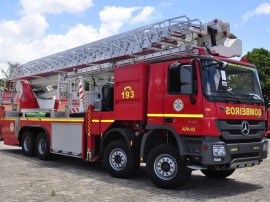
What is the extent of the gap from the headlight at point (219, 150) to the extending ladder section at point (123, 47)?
2.51 m

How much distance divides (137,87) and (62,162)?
4.49m

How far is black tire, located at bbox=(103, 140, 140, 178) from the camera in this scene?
27.4ft

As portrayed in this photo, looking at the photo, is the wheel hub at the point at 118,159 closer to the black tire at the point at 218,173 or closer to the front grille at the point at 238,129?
the black tire at the point at 218,173

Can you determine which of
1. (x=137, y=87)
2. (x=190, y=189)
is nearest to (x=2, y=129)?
(x=137, y=87)

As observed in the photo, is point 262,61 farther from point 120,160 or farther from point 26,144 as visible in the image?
point 120,160

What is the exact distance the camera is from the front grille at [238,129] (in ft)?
23.0

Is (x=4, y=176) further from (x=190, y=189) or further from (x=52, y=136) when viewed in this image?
(x=190, y=189)

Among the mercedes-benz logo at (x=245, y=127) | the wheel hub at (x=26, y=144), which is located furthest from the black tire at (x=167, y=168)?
the wheel hub at (x=26, y=144)

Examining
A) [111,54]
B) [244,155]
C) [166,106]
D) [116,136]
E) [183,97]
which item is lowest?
[244,155]

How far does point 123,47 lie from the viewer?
959cm

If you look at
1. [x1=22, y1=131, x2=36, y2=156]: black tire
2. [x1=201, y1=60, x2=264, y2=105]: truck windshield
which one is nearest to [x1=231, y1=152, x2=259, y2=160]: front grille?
[x1=201, y1=60, x2=264, y2=105]: truck windshield

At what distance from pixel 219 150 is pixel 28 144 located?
7.73 m

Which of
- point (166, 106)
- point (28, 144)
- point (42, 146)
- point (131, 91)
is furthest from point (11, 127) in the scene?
point (166, 106)

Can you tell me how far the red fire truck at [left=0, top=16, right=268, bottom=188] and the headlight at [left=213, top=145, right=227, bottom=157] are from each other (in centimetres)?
2
